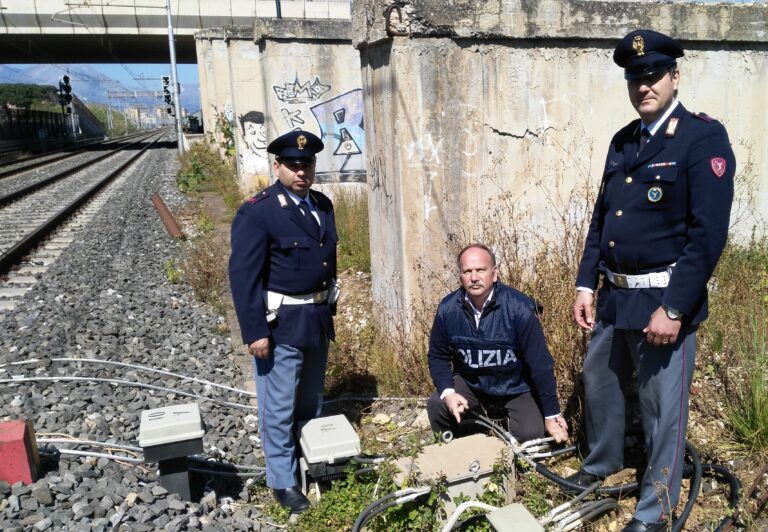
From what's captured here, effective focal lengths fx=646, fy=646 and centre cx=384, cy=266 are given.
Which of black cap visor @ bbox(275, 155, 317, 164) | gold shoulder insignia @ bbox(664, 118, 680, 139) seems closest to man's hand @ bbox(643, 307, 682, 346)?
gold shoulder insignia @ bbox(664, 118, 680, 139)

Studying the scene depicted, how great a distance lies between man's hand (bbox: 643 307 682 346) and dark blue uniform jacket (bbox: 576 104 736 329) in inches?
2.3

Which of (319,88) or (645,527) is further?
(319,88)

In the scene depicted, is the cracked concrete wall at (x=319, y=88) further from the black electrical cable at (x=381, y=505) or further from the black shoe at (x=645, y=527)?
the black shoe at (x=645, y=527)

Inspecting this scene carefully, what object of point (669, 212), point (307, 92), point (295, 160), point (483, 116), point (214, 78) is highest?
point (214, 78)

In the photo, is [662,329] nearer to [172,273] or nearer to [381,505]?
[381,505]

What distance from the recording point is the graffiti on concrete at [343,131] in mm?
9766

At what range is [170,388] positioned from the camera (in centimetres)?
468

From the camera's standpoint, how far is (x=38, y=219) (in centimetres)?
1237

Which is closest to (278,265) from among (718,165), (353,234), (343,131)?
(718,165)

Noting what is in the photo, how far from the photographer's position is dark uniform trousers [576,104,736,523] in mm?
2512

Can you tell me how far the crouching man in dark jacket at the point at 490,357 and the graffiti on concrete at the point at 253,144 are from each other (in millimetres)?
10651

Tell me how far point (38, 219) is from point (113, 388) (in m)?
9.12

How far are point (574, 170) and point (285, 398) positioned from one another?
298 cm

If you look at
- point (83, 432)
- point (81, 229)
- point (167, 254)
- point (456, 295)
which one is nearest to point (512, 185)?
point (456, 295)
